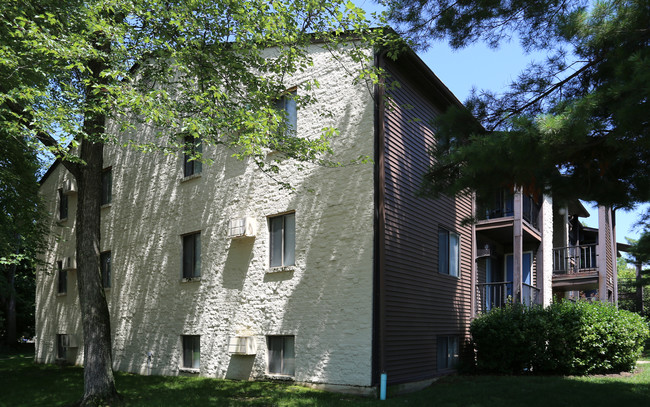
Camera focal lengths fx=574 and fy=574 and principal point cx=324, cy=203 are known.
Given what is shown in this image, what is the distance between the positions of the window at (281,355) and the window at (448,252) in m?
4.38

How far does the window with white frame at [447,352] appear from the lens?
1421 cm

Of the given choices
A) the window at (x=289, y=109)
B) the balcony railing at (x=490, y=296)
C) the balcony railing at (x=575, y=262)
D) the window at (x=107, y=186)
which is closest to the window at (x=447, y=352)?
the balcony railing at (x=490, y=296)

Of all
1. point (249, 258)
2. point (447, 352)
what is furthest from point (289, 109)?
point (447, 352)

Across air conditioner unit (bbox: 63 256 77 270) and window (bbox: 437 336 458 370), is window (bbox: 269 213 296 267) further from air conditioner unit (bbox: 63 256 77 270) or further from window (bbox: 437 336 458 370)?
air conditioner unit (bbox: 63 256 77 270)

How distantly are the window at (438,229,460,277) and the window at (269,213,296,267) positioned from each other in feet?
13.1

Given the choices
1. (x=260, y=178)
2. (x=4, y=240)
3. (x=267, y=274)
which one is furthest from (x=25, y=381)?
(x=260, y=178)

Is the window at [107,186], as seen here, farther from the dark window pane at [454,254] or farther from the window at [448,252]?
the dark window pane at [454,254]

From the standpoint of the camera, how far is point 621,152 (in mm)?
6949

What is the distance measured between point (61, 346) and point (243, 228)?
10.8 m

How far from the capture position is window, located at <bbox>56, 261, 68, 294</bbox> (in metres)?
20.4

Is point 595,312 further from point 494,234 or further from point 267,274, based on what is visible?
point 267,274

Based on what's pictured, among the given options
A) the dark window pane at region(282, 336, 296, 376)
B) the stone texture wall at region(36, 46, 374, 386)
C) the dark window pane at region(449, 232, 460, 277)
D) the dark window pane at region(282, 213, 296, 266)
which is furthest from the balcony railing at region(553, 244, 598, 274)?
the dark window pane at region(282, 336, 296, 376)

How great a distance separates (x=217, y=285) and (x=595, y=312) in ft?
30.4

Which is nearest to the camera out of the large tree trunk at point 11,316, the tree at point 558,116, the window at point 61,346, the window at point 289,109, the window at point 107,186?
the tree at point 558,116
